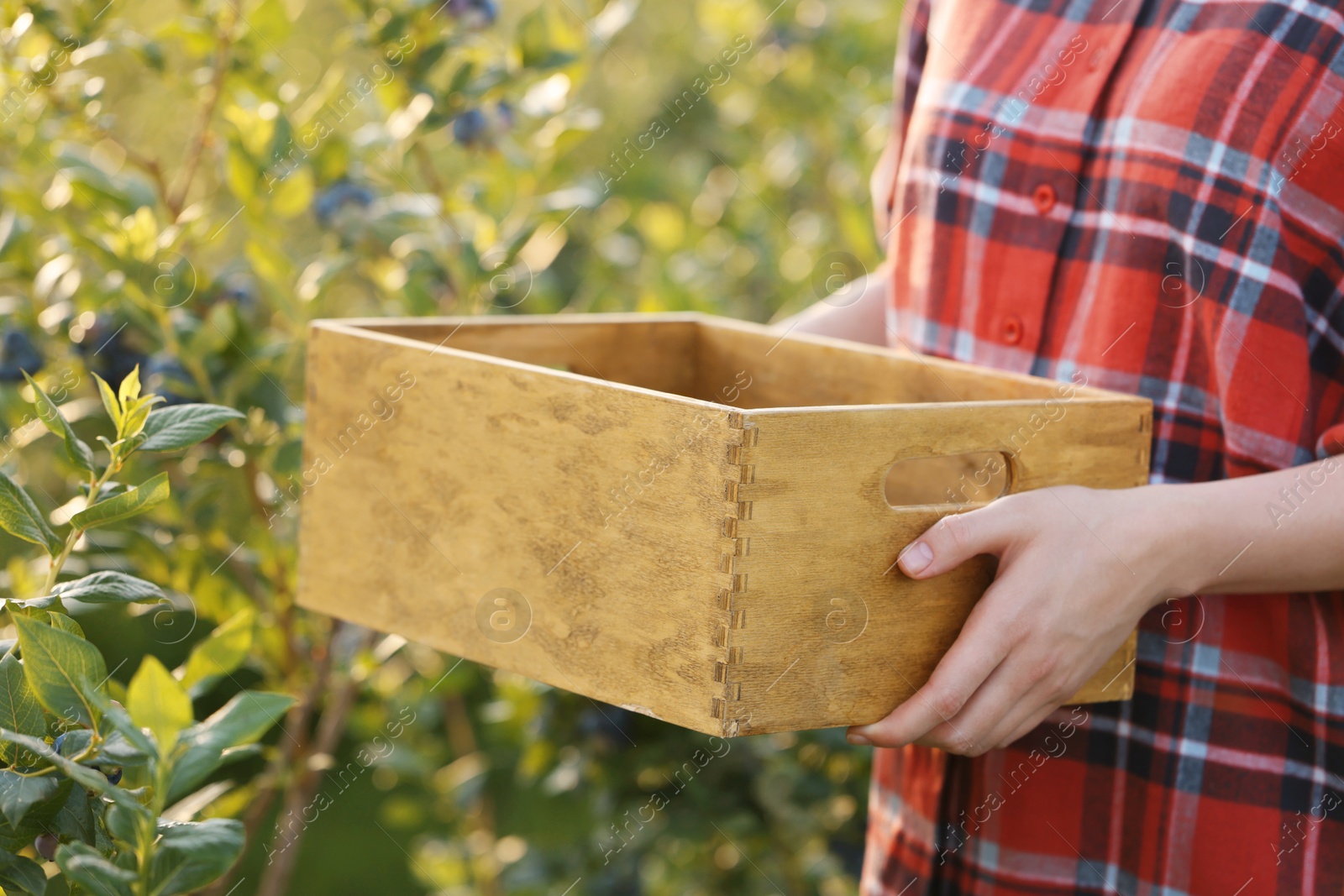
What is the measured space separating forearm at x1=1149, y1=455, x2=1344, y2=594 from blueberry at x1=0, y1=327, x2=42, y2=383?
0.95 meters

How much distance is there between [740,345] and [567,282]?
2.07m

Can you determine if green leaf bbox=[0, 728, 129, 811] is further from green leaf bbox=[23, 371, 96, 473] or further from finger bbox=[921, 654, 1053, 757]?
finger bbox=[921, 654, 1053, 757]

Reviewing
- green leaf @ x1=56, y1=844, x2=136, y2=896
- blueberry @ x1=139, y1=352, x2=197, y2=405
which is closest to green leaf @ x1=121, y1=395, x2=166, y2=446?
green leaf @ x1=56, y1=844, x2=136, y2=896

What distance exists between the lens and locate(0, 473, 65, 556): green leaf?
0.61 m

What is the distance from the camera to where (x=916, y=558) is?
0.69m

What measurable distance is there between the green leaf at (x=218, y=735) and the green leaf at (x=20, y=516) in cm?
14

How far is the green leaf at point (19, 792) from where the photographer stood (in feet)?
1.74

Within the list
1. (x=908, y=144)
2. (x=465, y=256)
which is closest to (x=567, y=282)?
(x=465, y=256)

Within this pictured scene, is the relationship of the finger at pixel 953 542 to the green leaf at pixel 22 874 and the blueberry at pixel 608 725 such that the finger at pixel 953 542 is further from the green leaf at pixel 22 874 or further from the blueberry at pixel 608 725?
the blueberry at pixel 608 725

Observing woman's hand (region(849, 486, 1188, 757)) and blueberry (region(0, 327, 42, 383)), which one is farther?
blueberry (region(0, 327, 42, 383))

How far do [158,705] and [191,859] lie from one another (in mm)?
69

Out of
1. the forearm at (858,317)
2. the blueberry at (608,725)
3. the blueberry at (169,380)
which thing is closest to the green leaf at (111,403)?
the blueberry at (169,380)

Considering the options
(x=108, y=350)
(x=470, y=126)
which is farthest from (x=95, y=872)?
(x=470, y=126)

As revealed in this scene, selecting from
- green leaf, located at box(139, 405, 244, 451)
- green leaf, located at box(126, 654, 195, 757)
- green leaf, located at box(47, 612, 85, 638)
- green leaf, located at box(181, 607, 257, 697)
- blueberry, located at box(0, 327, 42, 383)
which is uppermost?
green leaf, located at box(139, 405, 244, 451)
